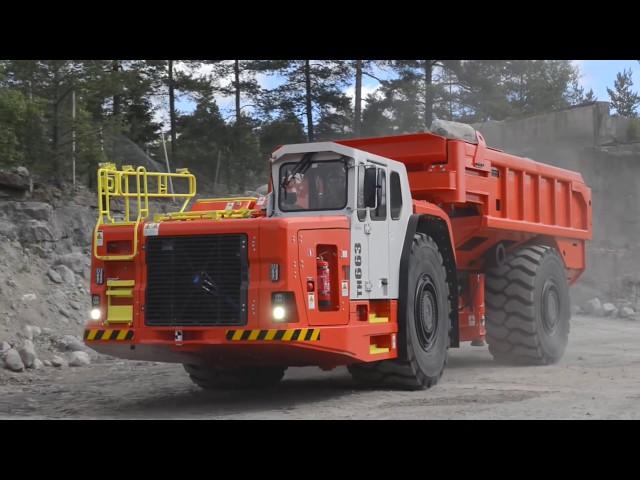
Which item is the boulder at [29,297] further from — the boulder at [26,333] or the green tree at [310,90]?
the green tree at [310,90]

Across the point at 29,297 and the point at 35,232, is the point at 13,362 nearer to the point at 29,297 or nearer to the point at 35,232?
the point at 29,297

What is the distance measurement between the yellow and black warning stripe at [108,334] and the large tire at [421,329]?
2.45m

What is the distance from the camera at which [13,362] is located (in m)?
12.9

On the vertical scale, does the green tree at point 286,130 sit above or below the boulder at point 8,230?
above

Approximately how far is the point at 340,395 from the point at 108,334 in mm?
2597

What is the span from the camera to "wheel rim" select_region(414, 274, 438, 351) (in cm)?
1006

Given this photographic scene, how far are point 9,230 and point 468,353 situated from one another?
969 centimetres

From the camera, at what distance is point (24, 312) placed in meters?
15.5

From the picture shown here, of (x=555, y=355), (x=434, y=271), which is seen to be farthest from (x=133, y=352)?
(x=555, y=355)

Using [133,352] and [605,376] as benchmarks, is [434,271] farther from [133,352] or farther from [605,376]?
[133,352]

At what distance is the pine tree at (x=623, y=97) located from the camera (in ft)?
146

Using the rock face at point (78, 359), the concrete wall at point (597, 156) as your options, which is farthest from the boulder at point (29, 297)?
the concrete wall at point (597, 156)

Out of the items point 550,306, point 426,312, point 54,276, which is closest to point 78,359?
point 54,276

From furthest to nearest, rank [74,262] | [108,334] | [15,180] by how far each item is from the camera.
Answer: [15,180], [74,262], [108,334]
